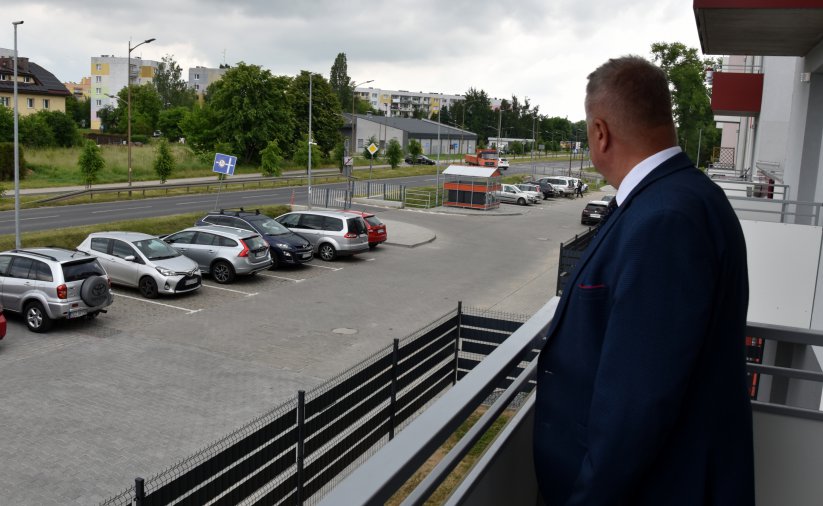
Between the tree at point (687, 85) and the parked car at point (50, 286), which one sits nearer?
the parked car at point (50, 286)

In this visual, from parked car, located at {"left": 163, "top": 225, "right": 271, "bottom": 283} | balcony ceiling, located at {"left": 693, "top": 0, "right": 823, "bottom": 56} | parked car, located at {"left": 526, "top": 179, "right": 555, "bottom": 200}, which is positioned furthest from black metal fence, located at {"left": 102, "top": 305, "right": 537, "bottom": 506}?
parked car, located at {"left": 526, "top": 179, "right": 555, "bottom": 200}

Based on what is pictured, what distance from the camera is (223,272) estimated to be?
20750mm

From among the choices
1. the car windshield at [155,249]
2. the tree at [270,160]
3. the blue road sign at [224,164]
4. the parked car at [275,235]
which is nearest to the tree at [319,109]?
the tree at [270,160]

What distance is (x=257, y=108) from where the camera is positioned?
67562 mm

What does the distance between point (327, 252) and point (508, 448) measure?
22922 mm

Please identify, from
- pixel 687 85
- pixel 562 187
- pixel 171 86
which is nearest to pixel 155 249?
pixel 562 187

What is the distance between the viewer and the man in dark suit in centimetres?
173

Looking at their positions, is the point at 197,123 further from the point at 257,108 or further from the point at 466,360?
the point at 466,360

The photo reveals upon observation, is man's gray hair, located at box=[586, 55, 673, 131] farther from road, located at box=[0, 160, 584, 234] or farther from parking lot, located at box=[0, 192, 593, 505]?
road, located at box=[0, 160, 584, 234]

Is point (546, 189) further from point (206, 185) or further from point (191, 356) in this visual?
point (191, 356)

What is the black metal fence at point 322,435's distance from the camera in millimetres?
6410

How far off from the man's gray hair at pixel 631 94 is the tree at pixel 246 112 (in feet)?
221

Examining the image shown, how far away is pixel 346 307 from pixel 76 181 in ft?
123

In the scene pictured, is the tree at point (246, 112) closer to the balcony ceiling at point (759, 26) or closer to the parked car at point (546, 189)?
the parked car at point (546, 189)
